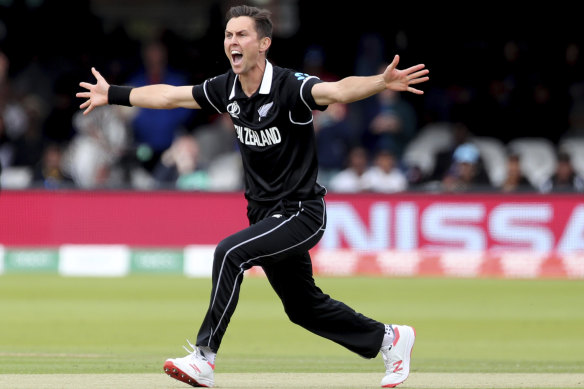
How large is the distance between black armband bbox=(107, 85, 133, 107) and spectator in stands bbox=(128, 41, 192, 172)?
35.6 feet

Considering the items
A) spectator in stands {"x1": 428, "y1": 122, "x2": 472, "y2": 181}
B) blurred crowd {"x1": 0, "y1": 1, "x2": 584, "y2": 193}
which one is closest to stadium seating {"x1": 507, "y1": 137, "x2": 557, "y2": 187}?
blurred crowd {"x1": 0, "y1": 1, "x2": 584, "y2": 193}

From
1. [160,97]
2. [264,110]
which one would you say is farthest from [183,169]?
[264,110]

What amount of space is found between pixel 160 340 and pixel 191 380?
367 cm

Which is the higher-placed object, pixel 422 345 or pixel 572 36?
pixel 572 36

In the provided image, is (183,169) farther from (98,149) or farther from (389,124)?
(389,124)

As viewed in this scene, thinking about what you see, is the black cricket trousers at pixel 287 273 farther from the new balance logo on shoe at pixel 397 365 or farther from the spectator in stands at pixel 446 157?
the spectator in stands at pixel 446 157

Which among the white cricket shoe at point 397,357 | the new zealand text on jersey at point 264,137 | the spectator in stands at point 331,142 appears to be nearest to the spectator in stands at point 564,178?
the spectator in stands at point 331,142

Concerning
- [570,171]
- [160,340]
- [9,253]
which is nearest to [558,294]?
[570,171]

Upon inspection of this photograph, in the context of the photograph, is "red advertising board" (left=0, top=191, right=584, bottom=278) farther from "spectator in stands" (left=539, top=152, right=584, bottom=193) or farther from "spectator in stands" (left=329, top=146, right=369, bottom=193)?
"spectator in stands" (left=329, top=146, right=369, bottom=193)

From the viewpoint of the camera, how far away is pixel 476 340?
33.2 feet

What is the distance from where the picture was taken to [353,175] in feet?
55.4

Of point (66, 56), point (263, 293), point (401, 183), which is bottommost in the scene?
point (263, 293)

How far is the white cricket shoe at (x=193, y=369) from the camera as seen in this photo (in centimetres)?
631

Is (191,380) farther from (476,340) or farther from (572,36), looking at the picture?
(572,36)
